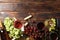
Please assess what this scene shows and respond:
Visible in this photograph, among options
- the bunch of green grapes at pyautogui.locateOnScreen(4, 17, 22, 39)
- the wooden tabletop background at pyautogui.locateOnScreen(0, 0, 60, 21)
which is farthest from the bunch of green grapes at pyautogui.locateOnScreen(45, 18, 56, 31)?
the bunch of green grapes at pyautogui.locateOnScreen(4, 17, 22, 39)

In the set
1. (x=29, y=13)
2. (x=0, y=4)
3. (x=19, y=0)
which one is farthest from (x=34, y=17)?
(x=0, y=4)

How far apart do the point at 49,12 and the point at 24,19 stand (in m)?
0.28

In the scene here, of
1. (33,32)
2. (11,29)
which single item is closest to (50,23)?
(33,32)

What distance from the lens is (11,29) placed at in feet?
6.33

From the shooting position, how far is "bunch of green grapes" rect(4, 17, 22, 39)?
1.91 metres

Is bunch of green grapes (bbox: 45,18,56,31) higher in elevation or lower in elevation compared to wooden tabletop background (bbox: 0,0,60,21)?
lower

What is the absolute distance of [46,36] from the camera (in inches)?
75.3

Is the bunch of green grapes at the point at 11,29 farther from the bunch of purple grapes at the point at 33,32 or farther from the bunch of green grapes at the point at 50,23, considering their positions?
the bunch of green grapes at the point at 50,23

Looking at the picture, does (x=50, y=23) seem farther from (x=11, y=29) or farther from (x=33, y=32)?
(x=11, y=29)

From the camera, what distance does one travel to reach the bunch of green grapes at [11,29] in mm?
1908

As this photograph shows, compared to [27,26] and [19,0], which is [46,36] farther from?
[19,0]

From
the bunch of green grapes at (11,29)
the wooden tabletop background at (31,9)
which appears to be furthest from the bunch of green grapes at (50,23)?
the bunch of green grapes at (11,29)

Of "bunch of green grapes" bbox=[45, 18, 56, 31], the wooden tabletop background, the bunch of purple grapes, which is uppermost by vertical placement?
the wooden tabletop background

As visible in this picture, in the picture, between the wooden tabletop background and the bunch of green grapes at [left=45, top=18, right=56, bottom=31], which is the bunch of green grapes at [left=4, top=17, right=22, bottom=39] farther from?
the bunch of green grapes at [left=45, top=18, right=56, bottom=31]
